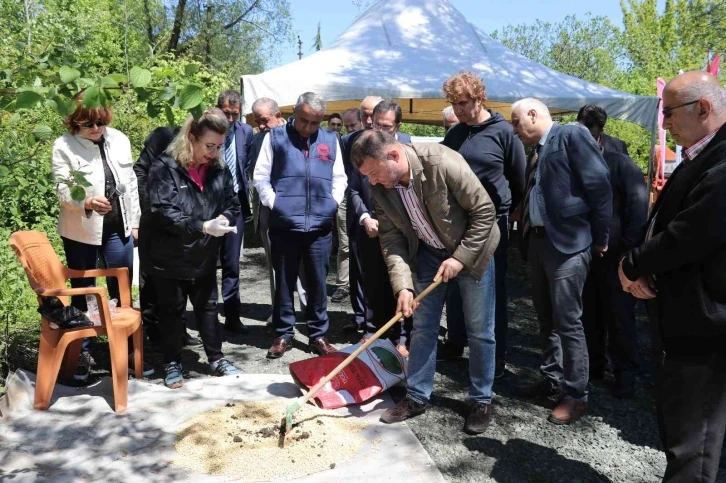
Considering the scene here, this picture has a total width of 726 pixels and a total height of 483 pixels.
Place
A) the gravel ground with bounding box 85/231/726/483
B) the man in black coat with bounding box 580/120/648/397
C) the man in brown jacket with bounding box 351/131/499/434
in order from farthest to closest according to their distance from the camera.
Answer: the man in black coat with bounding box 580/120/648/397 → the man in brown jacket with bounding box 351/131/499/434 → the gravel ground with bounding box 85/231/726/483

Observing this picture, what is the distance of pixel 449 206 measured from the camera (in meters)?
3.33

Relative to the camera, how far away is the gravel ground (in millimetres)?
3113

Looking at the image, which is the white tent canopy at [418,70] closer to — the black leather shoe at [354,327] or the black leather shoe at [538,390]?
the black leather shoe at [354,327]

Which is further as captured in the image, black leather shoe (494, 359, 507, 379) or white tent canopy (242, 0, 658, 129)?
white tent canopy (242, 0, 658, 129)

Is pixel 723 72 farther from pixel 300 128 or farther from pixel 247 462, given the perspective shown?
pixel 247 462

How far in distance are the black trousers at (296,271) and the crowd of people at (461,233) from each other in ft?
0.05

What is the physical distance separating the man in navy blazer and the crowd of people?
1.59 feet

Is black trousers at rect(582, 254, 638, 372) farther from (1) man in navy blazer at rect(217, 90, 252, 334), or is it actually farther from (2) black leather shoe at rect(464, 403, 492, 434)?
(1) man in navy blazer at rect(217, 90, 252, 334)

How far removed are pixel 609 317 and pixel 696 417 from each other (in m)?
2.11

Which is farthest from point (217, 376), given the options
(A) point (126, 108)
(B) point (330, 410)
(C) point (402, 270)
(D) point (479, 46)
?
(D) point (479, 46)

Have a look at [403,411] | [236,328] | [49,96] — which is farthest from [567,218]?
[236,328]

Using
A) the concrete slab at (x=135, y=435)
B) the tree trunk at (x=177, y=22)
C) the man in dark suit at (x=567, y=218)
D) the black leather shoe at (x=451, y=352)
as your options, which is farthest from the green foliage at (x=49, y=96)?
the tree trunk at (x=177, y=22)

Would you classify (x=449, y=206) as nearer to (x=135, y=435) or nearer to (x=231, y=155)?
(x=135, y=435)

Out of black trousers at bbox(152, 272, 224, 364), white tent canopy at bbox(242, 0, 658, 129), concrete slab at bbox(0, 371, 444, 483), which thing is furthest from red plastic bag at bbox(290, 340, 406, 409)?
white tent canopy at bbox(242, 0, 658, 129)
